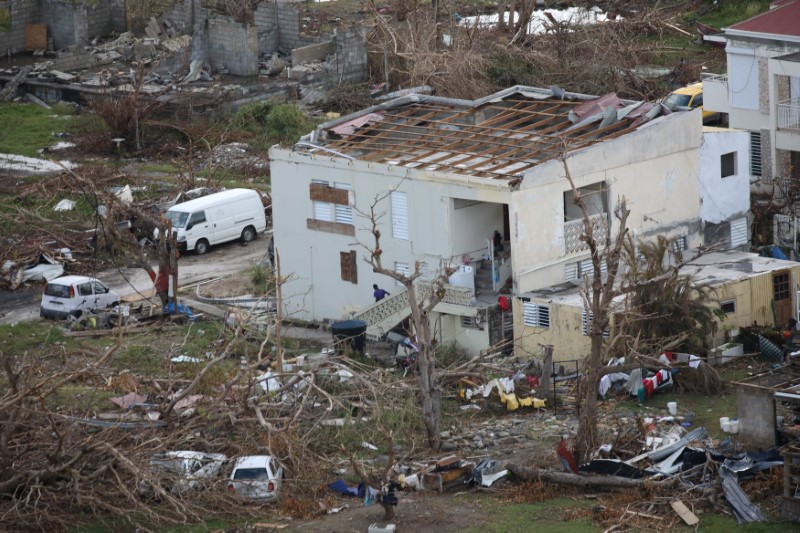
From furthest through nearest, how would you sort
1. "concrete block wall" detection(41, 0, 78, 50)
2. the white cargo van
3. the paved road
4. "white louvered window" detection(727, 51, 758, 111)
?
1. "concrete block wall" detection(41, 0, 78, 50)
2. the white cargo van
3. "white louvered window" detection(727, 51, 758, 111)
4. the paved road

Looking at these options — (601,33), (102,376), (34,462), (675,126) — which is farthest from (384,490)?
(601,33)

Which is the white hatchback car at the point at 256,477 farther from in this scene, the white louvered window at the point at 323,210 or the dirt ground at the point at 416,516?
the white louvered window at the point at 323,210

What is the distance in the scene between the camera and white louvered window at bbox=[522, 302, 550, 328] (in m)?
33.9

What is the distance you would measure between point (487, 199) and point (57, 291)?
1185 centimetres

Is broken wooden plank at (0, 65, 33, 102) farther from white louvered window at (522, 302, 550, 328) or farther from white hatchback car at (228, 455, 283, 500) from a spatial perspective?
white hatchback car at (228, 455, 283, 500)

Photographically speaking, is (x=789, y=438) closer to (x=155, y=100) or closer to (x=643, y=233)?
(x=643, y=233)

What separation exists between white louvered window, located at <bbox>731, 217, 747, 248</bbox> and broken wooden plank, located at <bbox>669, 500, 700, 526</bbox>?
1660cm

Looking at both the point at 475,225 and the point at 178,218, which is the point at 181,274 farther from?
the point at 475,225

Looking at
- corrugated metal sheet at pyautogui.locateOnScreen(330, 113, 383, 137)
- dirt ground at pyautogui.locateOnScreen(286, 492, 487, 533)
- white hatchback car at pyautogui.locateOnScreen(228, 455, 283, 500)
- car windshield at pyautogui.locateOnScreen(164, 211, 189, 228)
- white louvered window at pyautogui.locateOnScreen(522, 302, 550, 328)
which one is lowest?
dirt ground at pyautogui.locateOnScreen(286, 492, 487, 533)

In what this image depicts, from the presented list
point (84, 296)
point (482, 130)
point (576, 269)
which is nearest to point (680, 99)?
point (482, 130)

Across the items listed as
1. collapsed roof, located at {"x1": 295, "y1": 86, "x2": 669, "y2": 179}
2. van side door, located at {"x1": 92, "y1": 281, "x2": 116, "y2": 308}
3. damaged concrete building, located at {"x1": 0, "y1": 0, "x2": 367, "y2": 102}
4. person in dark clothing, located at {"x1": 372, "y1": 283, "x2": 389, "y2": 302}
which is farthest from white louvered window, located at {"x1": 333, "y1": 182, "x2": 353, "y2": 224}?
damaged concrete building, located at {"x1": 0, "y1": 0, "x2": 367, "y2": 102}

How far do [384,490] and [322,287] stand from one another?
1406cm

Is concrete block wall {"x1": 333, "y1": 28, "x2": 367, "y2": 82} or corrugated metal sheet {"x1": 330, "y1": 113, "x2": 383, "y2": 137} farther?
concrete block wall {"x1": 333, "y1": 28, "x2": 367, "y2": 82}

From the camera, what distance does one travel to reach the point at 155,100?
5625 centimetres
